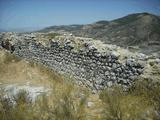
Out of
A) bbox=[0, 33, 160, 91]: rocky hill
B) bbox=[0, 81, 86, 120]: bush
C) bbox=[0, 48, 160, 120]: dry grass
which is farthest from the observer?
bbox=[0, 33, 160, 91]: rocky hill

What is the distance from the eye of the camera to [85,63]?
1032cm

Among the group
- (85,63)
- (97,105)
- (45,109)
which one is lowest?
(97,105)

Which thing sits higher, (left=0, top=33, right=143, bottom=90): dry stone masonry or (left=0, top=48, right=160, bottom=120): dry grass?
(left=0, top=33, right=143, bottom=90): dry stone masonry

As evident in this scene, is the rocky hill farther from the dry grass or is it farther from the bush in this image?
the bush

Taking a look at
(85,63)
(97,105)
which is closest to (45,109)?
(97,105)

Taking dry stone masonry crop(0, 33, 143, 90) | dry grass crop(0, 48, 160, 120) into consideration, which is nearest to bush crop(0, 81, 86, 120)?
dry grass crop(0, 48, 160, 120)

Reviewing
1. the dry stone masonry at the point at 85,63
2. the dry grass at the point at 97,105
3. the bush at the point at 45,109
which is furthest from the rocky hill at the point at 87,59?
the bush at the point at 45,109

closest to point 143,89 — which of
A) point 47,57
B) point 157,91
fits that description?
point 157,91

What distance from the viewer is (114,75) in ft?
28.7

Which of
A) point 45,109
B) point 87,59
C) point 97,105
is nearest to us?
point 45,109

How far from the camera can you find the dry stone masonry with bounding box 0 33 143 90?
27.6 ft

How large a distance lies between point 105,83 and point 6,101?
3.66 metres

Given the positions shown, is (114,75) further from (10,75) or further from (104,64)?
(10,75)

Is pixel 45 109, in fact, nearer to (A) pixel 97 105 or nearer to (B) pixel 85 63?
(A) pixel 97 105
